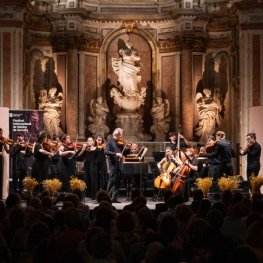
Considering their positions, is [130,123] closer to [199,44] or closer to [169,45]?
[169,45]

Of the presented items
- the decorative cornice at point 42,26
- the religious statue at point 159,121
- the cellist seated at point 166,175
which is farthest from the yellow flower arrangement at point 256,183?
the decorative cornice at point 42,26

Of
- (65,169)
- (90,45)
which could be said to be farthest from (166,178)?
(90,45)

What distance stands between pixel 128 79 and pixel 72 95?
6.12 feet

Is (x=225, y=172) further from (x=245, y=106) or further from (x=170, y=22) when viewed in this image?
(x=170, y=22)

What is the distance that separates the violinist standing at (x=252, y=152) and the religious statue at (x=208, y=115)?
23.5ft

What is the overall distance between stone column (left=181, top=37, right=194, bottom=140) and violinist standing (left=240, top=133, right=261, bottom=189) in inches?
289

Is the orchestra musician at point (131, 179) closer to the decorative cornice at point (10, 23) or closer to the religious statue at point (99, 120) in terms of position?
the religious statue at point (99, 120)

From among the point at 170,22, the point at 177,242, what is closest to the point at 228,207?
the point at 177,242

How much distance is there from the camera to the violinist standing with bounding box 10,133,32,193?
50.2 feet

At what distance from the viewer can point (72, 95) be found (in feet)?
70.7

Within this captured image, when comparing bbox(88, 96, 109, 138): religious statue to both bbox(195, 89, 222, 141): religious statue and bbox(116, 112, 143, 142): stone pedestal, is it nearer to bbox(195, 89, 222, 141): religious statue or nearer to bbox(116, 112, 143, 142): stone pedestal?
bbox(116, 112, 143, 142): stone pedestal

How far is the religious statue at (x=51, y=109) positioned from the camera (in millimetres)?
21141

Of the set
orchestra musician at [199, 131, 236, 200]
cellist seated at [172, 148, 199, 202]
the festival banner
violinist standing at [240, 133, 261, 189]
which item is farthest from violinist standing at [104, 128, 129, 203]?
the festival banner

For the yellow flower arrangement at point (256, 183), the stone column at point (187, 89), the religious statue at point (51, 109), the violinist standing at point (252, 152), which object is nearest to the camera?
the yellow flower arrangement at point (256, 183)
